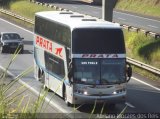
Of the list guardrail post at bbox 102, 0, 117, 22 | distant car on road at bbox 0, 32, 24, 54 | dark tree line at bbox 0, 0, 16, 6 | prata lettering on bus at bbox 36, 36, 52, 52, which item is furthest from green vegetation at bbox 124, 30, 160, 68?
dark tree line at bbox 0, 0, 16, 6

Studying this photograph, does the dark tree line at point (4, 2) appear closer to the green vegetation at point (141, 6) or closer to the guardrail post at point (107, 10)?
the green vegetation at point (141, 6)

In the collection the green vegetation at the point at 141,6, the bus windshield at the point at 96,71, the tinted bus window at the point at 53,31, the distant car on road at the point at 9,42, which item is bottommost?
the green vegetation at the point at 141,6

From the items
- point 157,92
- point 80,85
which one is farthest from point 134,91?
point 80,85

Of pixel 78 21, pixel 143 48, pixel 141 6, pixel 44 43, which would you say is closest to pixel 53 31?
pixel 44 43

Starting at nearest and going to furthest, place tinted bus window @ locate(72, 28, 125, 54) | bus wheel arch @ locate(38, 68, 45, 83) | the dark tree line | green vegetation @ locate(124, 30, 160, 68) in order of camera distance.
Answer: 1. tinted bus window @ locate(72, 28, 125, 54)
2. bus wheel arch @ locate(38, 68, 45, 83)
3. green vegetation @ locate(124, 30, 160, 68)
4. the dark tree line

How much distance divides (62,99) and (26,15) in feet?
117

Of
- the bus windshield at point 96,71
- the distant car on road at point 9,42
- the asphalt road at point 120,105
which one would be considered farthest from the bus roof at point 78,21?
the distant car on road at point 9,42

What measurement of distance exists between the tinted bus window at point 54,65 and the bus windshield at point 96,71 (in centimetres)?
152

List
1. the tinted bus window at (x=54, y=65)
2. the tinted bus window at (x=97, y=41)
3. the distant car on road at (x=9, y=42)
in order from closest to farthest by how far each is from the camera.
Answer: the tinted bus window at (x=97, y=41) → the tinted bus window at (x=54, y=65) → the distant car on road at (x=9, y=42)

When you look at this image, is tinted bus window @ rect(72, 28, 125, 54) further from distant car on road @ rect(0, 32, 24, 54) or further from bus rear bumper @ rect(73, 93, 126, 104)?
distant car on road @ rect(0, 32, 24, 54)

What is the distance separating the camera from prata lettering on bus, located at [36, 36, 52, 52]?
80.6 ft

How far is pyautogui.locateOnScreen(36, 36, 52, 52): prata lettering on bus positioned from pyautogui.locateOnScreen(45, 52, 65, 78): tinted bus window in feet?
1.15

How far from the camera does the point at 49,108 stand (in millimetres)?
22188

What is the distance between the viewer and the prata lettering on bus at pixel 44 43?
80.6 feet
